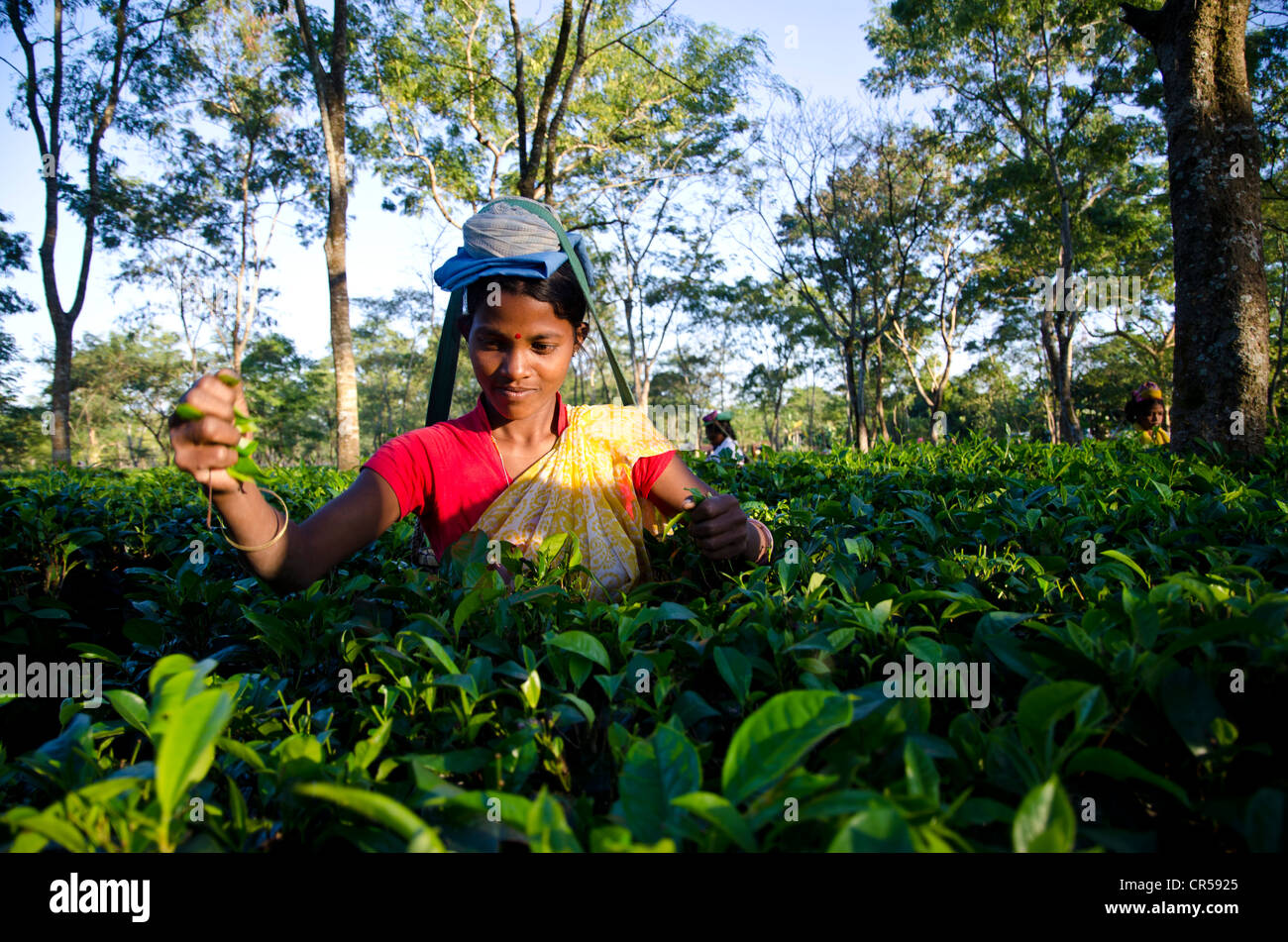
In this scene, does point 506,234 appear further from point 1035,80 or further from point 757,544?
point 1035,80

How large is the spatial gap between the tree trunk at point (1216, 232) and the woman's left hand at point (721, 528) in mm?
3258

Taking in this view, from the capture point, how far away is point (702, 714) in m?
0.79

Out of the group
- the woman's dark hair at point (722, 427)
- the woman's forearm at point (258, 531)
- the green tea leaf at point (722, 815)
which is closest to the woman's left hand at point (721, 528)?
the woman's forearm at point (258, 531)

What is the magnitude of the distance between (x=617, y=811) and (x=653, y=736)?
2.9 inches

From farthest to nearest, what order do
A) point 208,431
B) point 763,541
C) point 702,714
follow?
point 763,541
point 208,431
point 702,714

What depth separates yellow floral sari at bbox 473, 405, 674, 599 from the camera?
5.85 ft

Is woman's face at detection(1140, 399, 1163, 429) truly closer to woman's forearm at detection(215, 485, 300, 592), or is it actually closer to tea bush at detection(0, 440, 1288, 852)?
tea bush at detection(0, 440, 1288, 852)

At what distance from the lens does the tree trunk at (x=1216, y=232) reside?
139 inches

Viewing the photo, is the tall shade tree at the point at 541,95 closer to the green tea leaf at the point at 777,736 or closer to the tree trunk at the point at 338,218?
the tree trunk at the point at 338,218

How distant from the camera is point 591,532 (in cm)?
181

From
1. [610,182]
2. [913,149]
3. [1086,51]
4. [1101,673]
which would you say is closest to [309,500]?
[1101,673]

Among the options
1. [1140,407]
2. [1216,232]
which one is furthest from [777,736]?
[1140,407]

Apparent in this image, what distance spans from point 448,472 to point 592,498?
0.42 meters
